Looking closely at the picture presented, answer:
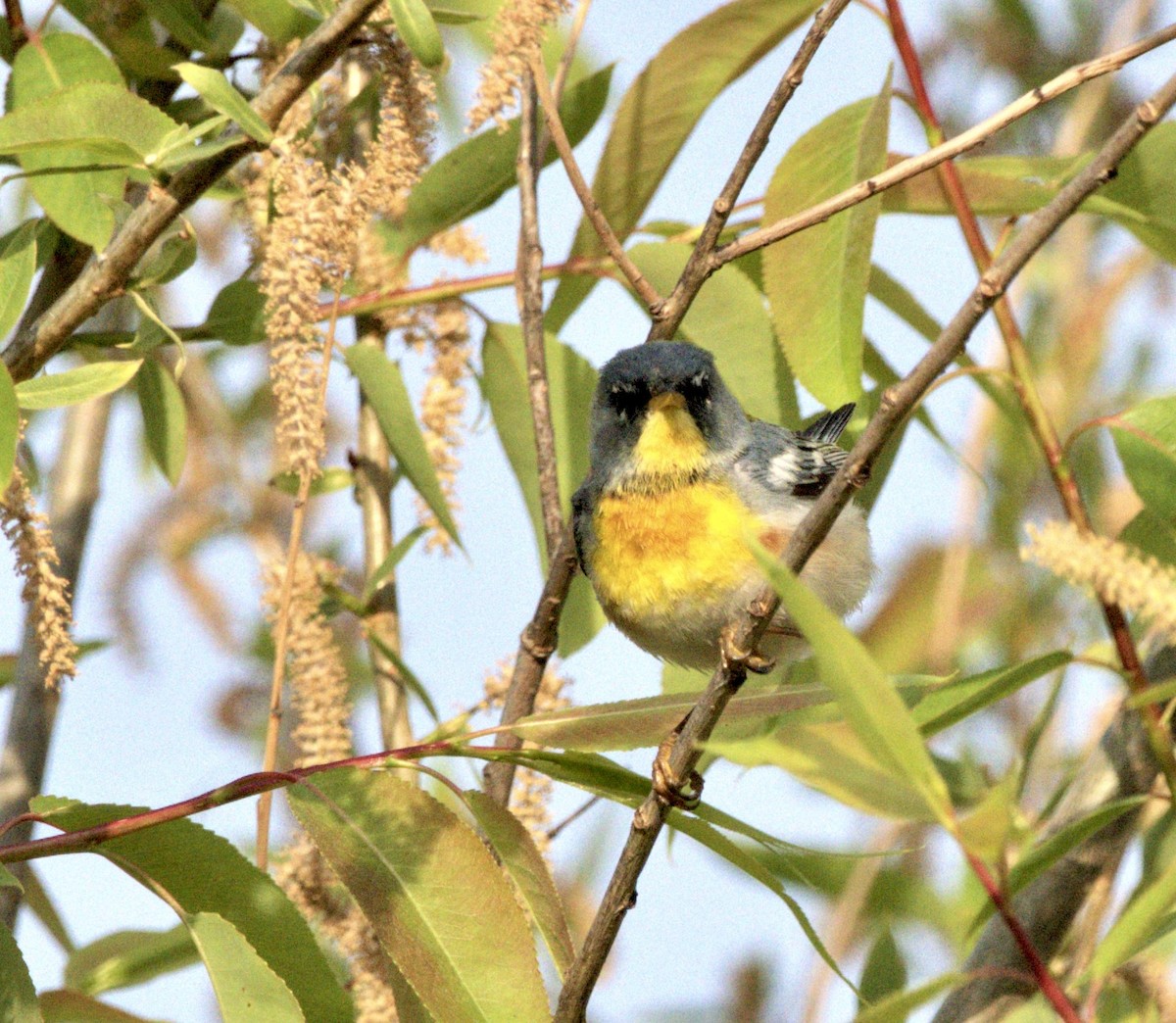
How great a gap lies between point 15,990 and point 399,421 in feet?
3.59

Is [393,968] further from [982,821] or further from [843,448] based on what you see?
[843,448]

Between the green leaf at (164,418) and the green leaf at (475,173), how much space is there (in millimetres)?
504

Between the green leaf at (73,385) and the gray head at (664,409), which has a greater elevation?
the gray head at (664,409)

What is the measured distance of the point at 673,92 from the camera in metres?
2.55

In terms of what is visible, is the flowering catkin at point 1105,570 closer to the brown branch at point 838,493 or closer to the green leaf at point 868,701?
the brown branch at point 838,493

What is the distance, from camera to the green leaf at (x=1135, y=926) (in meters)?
1.35

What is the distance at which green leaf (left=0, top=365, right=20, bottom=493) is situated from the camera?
56.2 inches

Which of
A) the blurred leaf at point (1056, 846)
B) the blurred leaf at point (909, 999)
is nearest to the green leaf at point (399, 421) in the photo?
the blurred leaf at point (1056, 846)

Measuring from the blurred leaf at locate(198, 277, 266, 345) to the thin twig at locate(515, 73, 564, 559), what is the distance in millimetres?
424

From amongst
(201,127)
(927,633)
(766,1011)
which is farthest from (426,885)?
(927,633)

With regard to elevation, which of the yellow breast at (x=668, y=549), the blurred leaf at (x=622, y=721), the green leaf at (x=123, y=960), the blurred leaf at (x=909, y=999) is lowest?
the blurred leaf at (x=909, y=999)

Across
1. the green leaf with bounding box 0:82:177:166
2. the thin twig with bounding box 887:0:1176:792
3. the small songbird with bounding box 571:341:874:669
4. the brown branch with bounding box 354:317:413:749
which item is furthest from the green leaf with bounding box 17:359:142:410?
the thin twig with bounding box 887:0:1176:792

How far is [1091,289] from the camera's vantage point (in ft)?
12.8

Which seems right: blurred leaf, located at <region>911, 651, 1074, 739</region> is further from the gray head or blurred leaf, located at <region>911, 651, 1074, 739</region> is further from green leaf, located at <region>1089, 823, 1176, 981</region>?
the gray head
